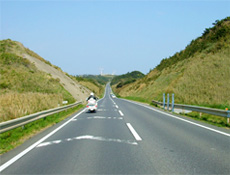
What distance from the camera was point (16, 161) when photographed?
17.7 ft

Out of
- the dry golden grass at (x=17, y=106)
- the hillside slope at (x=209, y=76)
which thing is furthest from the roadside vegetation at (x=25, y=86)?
the hillside slope at (x=209, y=76)

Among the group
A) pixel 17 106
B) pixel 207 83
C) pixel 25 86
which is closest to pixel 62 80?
pixel 25 86

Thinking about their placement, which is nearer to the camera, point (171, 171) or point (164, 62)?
point (171, 171)

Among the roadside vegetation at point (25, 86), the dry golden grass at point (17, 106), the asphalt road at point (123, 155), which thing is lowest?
the asphalt road at point (123, 155)

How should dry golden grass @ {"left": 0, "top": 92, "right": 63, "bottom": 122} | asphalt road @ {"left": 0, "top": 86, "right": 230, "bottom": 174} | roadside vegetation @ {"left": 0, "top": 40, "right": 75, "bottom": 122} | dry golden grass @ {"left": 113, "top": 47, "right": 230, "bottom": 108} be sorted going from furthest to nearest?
dry golden grass @ {"left": 113, "top": 47, "right": 230, "bottom": 108}
roadside vegetation @ {"left": 0, "top": 40, "right": 75, "bottom": 122}
dry golden grass @ {"left": 0, "top": 92, "right": 63, "bottom": 122}
asphalt road @ {"left": 0, "top": 86, "right": 230, "bottom": 174}

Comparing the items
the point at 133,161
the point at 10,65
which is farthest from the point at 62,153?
the point at 10,65

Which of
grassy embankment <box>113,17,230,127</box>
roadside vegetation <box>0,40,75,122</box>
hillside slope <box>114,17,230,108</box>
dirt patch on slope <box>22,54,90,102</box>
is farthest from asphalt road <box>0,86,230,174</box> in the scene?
dirt patch on slope <box>22,54,90,102</box>

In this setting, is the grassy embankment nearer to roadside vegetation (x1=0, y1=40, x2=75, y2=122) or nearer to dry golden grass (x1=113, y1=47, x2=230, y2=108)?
dry golden grass (x1=113, y1=47, x2=230, y2=108)

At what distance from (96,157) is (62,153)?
3.38ft

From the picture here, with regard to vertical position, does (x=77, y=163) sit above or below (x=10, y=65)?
below

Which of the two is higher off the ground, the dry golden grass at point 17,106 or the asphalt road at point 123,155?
the dry golden grass at point 17,106

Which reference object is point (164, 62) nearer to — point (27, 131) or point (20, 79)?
point (20, 79)

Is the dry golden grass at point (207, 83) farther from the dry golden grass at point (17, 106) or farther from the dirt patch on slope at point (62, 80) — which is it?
the dirt patch on slope at point (62, 80)

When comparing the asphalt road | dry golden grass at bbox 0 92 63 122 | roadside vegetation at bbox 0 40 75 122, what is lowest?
the asphalt road
